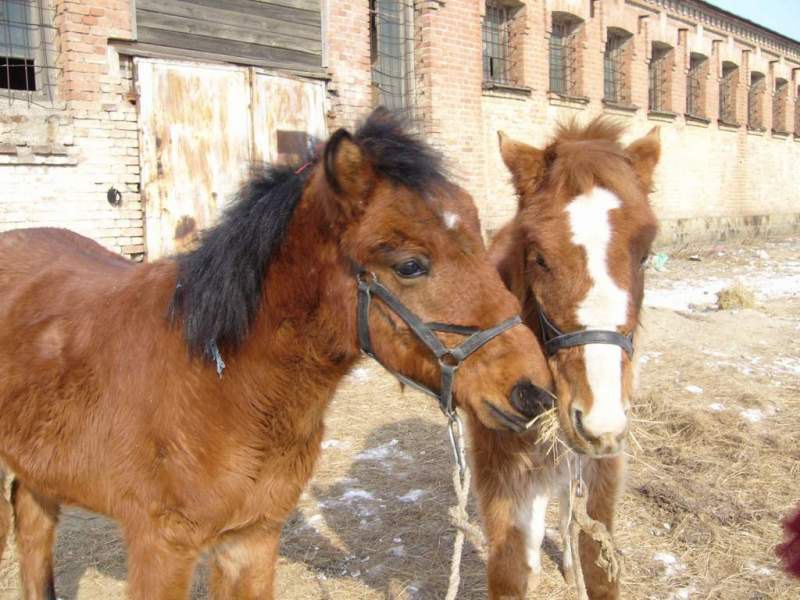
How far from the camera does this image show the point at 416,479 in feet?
14.9

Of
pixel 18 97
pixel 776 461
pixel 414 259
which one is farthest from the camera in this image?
pixel 18 97

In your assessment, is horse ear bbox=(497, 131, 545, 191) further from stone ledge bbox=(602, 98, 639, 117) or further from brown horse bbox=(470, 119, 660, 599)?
stone ledge bbox=(602, 98, 639, 117)

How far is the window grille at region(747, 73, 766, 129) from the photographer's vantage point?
20953 millimetres

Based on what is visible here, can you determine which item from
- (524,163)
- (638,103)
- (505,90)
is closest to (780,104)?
(638,103)

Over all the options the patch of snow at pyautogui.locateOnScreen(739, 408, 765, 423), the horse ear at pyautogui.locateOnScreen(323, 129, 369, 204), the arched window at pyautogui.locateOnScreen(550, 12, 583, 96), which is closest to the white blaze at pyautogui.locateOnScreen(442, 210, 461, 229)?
the horse ear at pyautogui.locateOnScreen(323, 129, 369, 204)

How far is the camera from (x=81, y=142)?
6.95m

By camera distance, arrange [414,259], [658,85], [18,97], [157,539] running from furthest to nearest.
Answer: [658,85]
[18,97]
[157,539]
[414,259]

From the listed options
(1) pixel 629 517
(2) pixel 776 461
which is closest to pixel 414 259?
(1) pixel 629 517

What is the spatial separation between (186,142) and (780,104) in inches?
870

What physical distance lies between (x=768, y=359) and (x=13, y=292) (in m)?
6.97

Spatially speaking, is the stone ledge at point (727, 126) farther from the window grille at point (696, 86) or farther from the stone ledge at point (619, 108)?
the stone ledge at point (619, 108)

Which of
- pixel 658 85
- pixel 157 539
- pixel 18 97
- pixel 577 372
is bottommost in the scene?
pixel 157 539

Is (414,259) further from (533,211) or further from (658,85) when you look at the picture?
(658,85)

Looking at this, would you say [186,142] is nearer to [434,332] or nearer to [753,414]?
[753,414]
